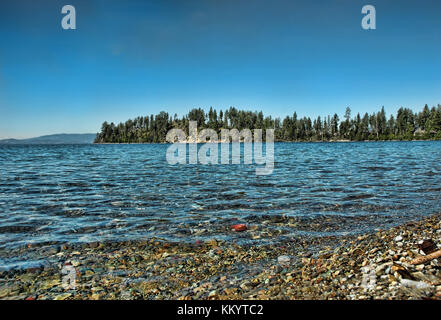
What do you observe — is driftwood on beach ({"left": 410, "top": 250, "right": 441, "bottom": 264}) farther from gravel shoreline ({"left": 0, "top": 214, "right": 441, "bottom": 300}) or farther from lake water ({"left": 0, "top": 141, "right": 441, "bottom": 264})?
lake water ({"left": 0, "top": 141, "right": 441, "bottom": 264})

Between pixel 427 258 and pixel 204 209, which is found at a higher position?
pixel 427 258

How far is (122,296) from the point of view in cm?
519

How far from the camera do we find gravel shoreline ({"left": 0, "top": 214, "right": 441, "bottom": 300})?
502 centimetres

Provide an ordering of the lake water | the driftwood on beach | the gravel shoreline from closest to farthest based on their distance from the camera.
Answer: the gravel shoreline → the driftwood on beach → the lake water

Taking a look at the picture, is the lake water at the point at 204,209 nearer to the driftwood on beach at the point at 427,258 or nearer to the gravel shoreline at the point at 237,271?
the gravel shoreline at the point at 237,271

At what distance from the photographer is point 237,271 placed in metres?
6.13

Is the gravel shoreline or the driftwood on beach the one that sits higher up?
the driftwood on beach

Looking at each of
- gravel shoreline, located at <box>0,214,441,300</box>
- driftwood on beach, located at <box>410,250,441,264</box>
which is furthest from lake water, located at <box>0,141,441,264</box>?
driftwood on beach, located at <box>410,250,441,264</box>

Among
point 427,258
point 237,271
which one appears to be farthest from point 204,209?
point 427,258

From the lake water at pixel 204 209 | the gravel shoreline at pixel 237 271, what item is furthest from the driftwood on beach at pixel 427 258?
the lake water at pixel 204 209

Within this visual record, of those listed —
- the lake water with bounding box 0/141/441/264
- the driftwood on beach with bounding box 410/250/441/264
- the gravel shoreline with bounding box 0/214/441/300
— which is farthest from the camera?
the lake water with bounding box 0/141/441/264

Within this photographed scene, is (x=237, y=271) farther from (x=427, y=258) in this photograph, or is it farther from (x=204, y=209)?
(x=204, y=209)

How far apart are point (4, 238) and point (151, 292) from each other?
19.9ft
